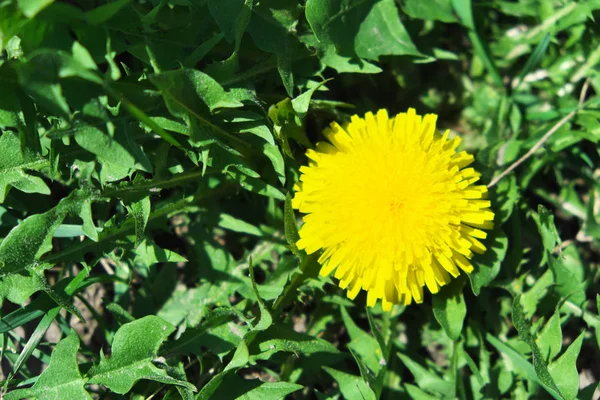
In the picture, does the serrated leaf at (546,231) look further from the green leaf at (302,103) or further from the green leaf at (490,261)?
the green leaf at (302,103)

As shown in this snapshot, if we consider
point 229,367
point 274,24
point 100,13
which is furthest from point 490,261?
point 100,13

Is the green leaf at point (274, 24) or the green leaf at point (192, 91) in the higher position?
the green leaf at point (274, 24)

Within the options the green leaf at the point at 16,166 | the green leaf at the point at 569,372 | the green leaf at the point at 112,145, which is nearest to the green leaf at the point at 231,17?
the green leaf at the point at 112,145

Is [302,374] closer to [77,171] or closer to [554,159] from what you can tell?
[77,171]

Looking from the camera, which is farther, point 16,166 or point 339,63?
point 339,63

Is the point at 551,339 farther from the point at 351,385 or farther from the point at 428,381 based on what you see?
the point at 351,385

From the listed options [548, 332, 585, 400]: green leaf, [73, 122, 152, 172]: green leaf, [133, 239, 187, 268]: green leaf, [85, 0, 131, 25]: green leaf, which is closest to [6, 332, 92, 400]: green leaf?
[133, 239, 187, 268]: green leaf
